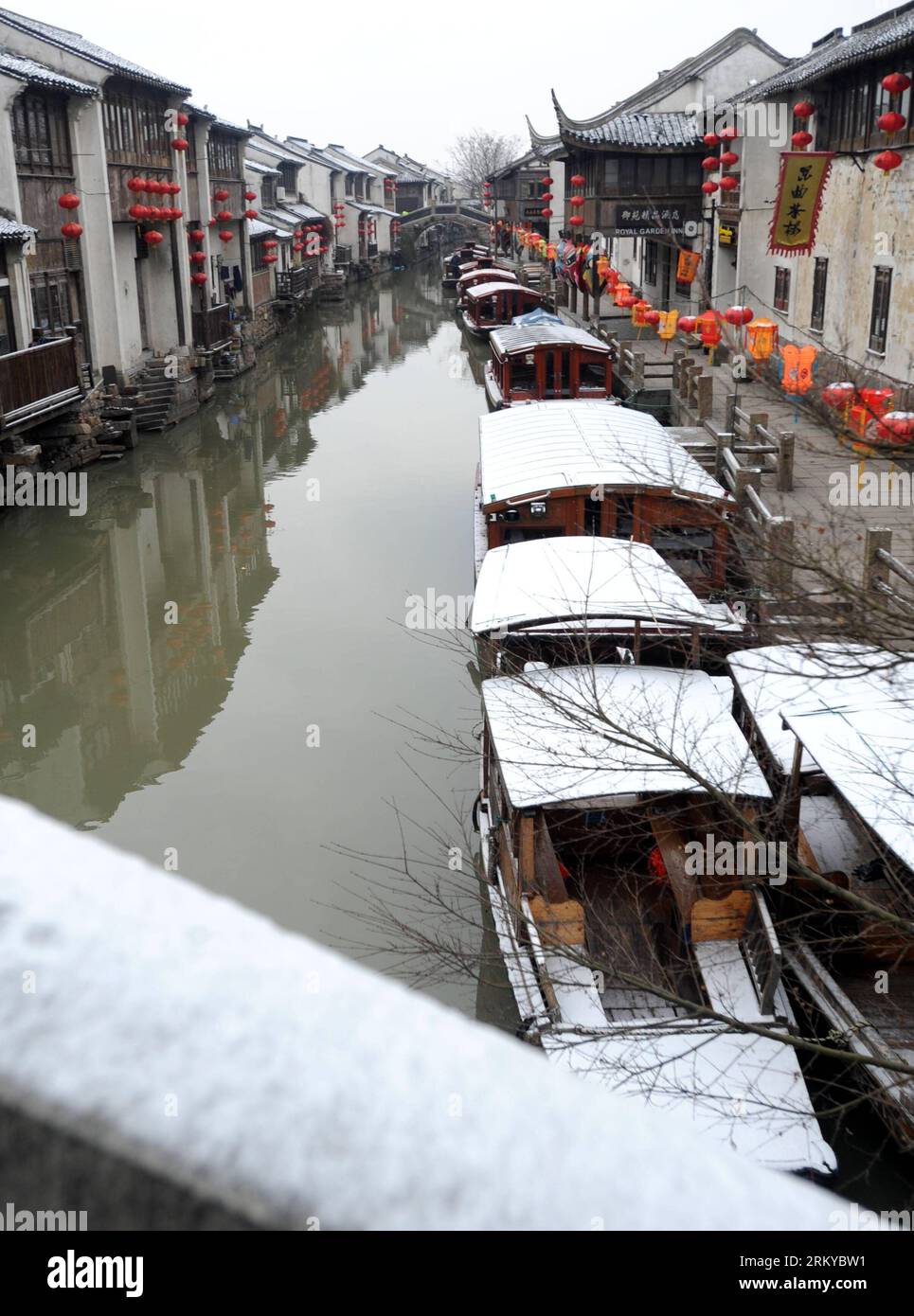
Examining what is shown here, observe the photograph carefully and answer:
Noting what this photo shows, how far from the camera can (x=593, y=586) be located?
35.8ft

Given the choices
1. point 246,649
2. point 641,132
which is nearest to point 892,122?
point 246,649

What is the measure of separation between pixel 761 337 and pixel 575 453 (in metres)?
8.96

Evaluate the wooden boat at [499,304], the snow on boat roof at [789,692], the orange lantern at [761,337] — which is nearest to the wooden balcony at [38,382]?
the orange lantern at [761,337]

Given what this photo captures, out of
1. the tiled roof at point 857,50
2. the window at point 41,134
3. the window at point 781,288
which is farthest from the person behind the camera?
the window at point 781,288

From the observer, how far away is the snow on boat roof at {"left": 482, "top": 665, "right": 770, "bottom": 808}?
7832 millimetres

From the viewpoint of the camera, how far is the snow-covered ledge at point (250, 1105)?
58 cm

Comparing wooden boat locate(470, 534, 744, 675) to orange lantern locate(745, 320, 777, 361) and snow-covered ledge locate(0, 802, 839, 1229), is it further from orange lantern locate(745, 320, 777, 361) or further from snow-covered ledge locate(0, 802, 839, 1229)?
orange lantern locate(745, 320, 777, 361)

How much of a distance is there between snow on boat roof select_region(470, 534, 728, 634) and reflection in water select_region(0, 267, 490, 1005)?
2.43 metres

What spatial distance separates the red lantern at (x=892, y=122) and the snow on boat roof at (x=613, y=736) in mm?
14353

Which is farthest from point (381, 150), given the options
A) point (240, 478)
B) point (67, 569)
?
point (67, 569)

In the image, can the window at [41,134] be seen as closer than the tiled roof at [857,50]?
No

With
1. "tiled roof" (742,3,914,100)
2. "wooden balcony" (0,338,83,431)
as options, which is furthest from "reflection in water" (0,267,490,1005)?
"tiled roof" (742,3,914,100)

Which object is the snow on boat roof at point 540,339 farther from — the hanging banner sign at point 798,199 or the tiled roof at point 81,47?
the tiled roof at point 81,47
